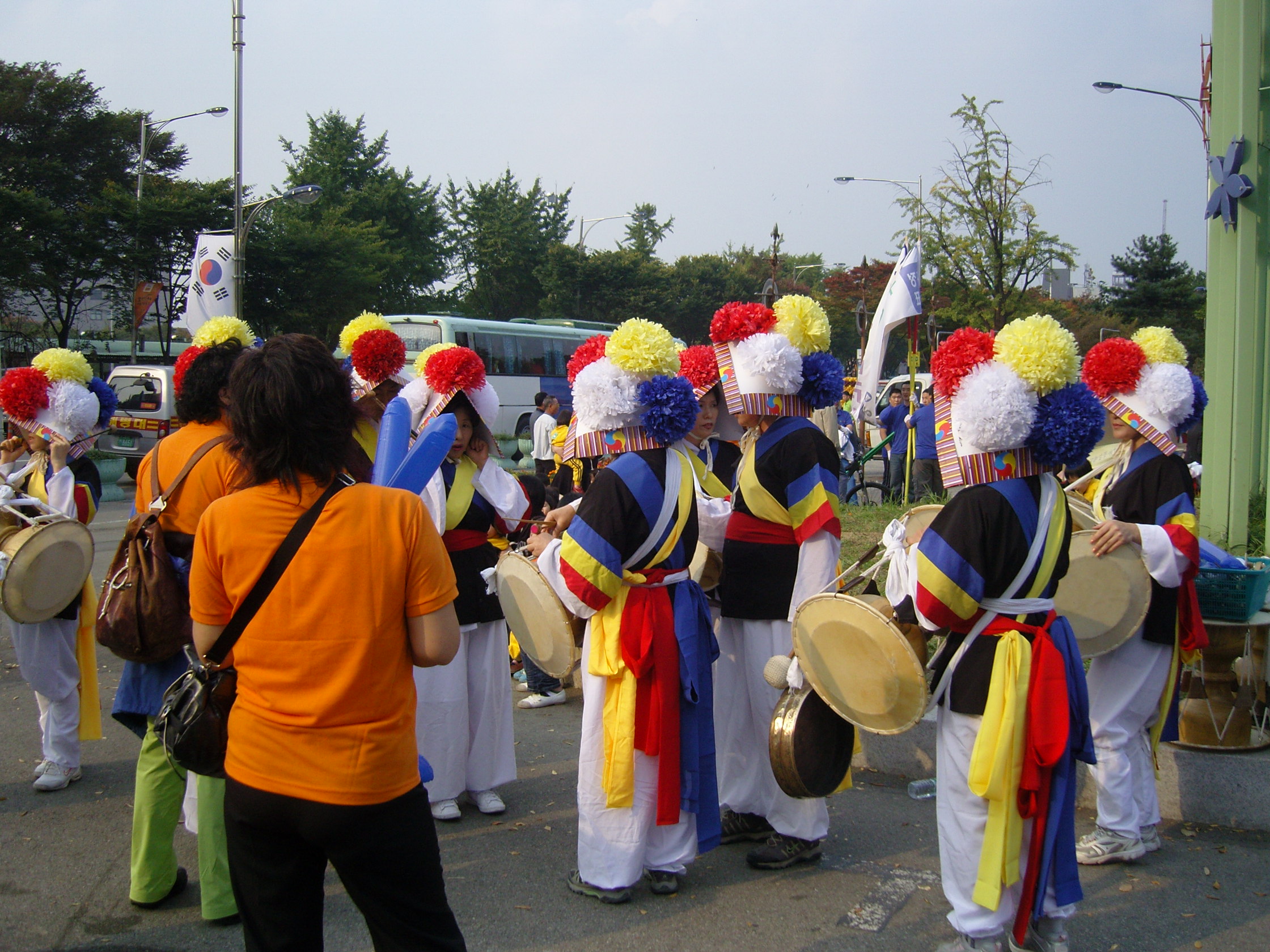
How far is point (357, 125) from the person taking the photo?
4034 centimetres

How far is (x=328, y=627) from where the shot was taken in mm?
2180

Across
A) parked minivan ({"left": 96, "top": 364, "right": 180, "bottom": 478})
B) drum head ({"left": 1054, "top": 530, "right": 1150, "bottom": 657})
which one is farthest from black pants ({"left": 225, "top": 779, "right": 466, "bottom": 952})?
parked minivan ({"left": 96, "top": 364, "right": 180, "bottom": 478})

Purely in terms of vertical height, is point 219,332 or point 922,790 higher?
point 219,332

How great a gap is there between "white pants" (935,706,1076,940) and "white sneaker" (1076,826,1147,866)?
954mm

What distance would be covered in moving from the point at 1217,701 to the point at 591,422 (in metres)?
3.19

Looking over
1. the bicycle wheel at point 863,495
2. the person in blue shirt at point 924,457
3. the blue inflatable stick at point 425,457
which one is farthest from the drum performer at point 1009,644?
the bicycle wheel at point 863,495

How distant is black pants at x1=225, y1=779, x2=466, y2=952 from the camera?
2.18 m

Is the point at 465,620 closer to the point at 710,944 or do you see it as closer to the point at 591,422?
the point at 591,422

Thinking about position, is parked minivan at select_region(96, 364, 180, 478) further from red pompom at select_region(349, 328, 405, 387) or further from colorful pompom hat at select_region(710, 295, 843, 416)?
colorful pompom hat at select_region(710, 295, 843, 416)

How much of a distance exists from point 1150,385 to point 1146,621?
0.98 metres

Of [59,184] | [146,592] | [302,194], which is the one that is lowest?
[146,592]

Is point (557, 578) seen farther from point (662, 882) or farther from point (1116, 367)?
point (1116, 367)

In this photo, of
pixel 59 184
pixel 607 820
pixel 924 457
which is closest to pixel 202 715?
pixel 607 820

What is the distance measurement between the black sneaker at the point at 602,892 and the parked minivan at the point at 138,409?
16024mm
